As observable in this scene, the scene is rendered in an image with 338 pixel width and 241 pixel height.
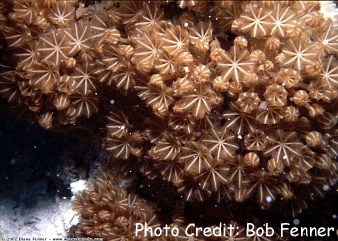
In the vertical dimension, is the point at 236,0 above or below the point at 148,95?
above

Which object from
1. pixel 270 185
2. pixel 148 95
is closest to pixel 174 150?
pixel 148 95

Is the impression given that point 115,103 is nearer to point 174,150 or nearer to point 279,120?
point 174,150

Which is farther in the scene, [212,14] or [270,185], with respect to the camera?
[270,185]

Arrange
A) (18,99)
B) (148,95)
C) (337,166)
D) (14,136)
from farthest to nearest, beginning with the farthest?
1. (14,136)
2. (18,99)
3. (337,166)
4. (148,95)

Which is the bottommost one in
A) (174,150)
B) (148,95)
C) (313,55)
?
(174,150)

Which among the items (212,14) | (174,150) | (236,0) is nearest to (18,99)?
(174,150)

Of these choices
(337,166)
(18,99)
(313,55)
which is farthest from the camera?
(18,99)

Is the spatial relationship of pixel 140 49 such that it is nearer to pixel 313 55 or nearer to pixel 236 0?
pixel 236 0
